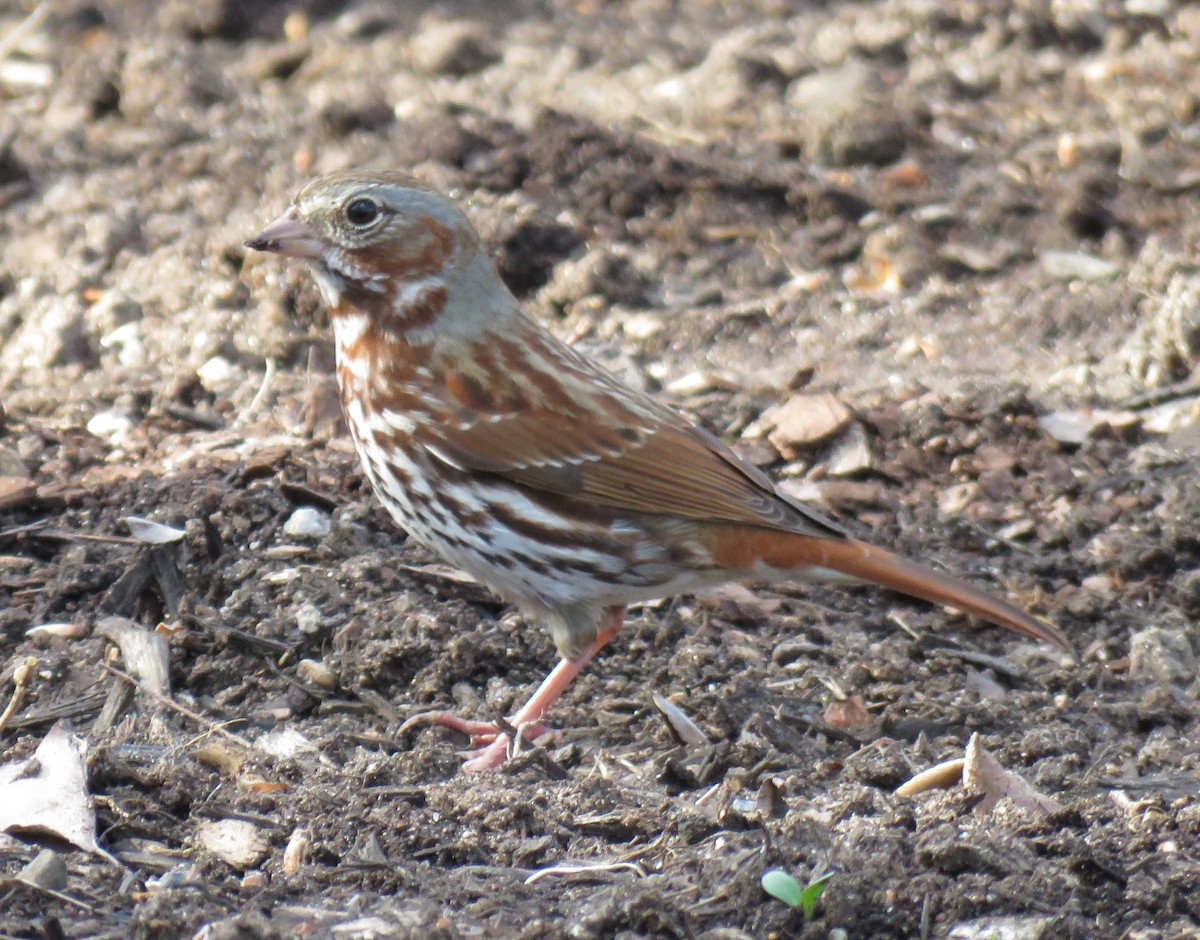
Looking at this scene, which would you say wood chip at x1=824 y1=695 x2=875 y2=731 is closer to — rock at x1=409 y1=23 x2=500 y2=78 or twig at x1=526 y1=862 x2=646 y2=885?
twig at x1=526 y1=862 x2=646 y2=885

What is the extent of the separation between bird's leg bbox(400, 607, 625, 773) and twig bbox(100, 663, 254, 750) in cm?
41

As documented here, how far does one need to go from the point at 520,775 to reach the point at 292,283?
289cm

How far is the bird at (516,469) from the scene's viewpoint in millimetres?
4582

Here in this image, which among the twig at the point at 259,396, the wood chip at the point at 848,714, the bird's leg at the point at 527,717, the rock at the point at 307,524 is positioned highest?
the rock at the point at 307,524

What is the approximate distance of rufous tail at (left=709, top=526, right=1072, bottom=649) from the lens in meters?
4.49

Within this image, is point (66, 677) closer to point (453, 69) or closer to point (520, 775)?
point (520, 775)

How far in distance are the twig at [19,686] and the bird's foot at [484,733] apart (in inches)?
37.6

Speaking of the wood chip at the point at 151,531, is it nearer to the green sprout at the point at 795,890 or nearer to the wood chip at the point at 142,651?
the wood chip at the point at 142,651

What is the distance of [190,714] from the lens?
13.9 ft

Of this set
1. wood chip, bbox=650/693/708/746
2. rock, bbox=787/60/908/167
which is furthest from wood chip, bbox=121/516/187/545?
rock, bbox=787/60/908/167

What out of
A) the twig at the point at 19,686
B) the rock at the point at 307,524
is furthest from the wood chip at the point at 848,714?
the twig at the point at 19,686

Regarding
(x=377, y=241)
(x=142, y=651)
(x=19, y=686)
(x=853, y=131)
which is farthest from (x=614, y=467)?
(x=853, y=131)

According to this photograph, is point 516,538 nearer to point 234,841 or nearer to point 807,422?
point 234,841

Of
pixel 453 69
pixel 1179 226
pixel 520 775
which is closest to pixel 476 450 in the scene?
pixel 520 775
